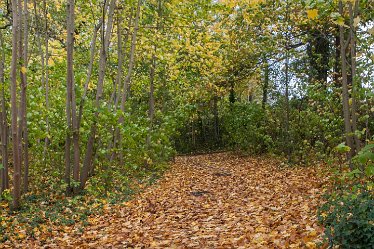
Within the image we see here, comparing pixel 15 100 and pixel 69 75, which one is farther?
pixel 69 75

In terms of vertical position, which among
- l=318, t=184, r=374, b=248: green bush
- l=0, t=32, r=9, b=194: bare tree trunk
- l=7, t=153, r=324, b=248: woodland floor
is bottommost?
l=7, t=153, r=324, b=248: woodland floor

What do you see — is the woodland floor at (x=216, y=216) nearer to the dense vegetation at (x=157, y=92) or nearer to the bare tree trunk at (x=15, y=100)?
the dense vegetation at (x=157, y=92)

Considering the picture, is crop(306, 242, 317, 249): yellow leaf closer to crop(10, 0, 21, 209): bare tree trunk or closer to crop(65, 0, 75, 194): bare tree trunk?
crop(10, 0, 21, 209): bare tree trunk

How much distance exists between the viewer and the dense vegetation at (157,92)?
637 cm

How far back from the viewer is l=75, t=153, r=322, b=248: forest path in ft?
16.5

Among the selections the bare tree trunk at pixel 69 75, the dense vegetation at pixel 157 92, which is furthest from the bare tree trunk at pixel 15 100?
the bare tree trunk at pixel 69 75

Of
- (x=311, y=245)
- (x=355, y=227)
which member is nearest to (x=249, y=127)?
(x=311, y=245)

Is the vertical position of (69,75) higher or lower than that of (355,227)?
higher

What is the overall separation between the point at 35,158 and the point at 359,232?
852 cm

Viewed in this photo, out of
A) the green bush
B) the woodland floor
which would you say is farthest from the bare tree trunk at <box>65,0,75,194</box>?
the green bush

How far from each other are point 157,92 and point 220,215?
29.1ft

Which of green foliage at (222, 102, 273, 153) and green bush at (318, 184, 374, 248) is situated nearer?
green bush at (318, 184, 374, 248)

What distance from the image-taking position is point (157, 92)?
48.8 ft

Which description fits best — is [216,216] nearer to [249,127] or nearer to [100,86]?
[100,86]
